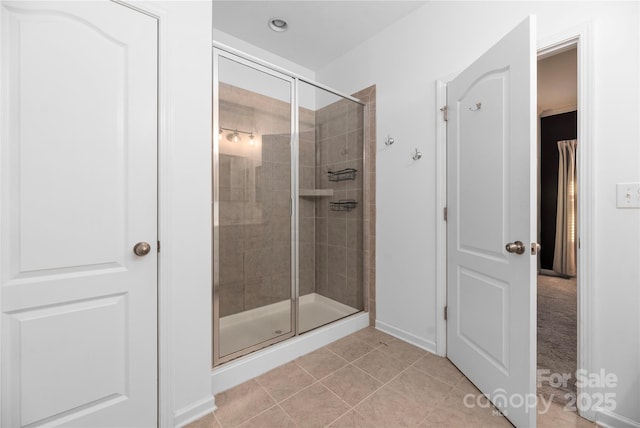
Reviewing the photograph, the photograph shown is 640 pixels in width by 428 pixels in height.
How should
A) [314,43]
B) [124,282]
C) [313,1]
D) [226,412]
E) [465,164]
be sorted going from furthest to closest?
[314,43]
[313,1]
[465,164]
[226,412]
[124,282]

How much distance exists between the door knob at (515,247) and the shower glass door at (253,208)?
1.48 metres

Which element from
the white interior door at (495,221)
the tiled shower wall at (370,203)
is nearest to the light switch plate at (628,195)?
the white interior door at (495,221)

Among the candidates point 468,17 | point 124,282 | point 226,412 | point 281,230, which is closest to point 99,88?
point 124,282

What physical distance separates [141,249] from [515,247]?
1.82m

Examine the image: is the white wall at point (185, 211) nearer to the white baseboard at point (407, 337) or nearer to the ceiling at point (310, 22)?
the ceiling at point (310, 22)

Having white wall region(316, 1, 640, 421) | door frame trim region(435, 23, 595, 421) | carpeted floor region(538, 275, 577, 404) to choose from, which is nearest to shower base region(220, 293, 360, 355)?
white wall region(316, 1, 640, 421)

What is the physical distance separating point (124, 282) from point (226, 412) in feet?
2.91

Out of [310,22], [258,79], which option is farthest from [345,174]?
[310,22]

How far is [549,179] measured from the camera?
14.8 feet

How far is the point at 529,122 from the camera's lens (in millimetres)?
1357

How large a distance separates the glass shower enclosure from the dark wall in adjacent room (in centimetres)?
371

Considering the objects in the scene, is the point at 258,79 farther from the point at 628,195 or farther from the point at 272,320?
the point at 628,195

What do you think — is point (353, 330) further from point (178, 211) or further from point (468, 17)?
point (468, 17)

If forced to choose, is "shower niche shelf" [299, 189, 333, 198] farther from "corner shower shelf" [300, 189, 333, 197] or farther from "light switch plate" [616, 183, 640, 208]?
"light switch plate" [616, 183, 640, 208]
